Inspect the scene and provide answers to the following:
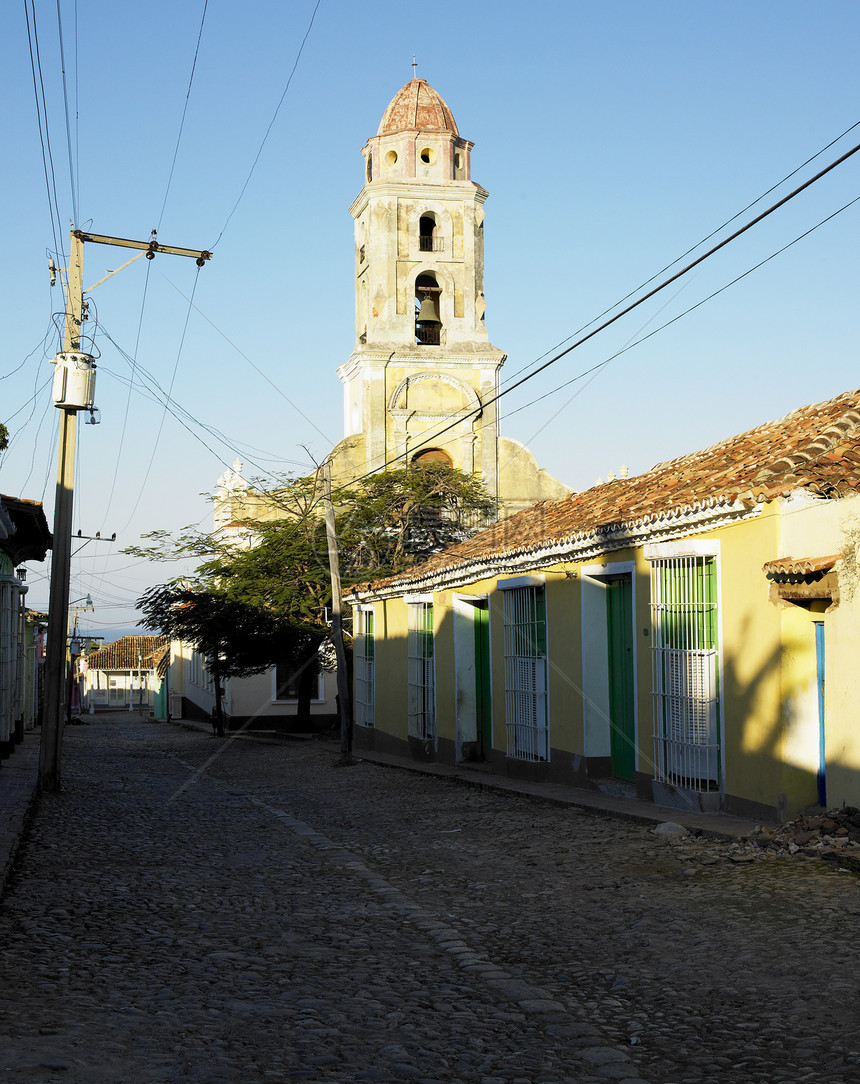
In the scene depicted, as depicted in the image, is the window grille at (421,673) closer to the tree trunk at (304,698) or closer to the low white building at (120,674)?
the tree trunk at (304,698)

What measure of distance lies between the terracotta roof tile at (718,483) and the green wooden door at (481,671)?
0.81m

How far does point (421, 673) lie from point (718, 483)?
30.0ft

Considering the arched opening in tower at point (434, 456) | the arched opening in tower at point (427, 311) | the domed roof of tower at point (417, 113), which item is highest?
the domed roof of tower at point (417, 113)

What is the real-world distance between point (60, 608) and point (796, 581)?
8619mm

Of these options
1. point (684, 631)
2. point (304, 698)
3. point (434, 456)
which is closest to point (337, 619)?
point (684, 631)

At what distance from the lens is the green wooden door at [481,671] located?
16.2 m

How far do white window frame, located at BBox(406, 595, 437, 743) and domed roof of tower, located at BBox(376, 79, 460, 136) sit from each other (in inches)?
635

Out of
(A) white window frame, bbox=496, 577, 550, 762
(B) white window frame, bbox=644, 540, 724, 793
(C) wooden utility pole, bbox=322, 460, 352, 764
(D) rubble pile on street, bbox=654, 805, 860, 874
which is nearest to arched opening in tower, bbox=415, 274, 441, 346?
(C) wooden utility pole, bbox=322, 460, 352, 764

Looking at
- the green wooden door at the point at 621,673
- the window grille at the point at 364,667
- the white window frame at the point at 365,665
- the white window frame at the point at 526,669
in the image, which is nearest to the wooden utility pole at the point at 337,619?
the white window frame at the point at 365,665

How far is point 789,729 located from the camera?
28.5 ft

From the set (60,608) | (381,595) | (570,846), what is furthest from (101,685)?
(570,846)

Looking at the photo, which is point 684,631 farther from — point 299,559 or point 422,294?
point 422,294

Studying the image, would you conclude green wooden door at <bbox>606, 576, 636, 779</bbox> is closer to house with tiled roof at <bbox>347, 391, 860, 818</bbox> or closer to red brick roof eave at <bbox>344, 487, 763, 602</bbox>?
house with tiled roof at <bbox>347, 391, 860, 818</bbox>

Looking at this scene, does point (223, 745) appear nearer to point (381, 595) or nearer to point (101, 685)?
point (381, 595)
